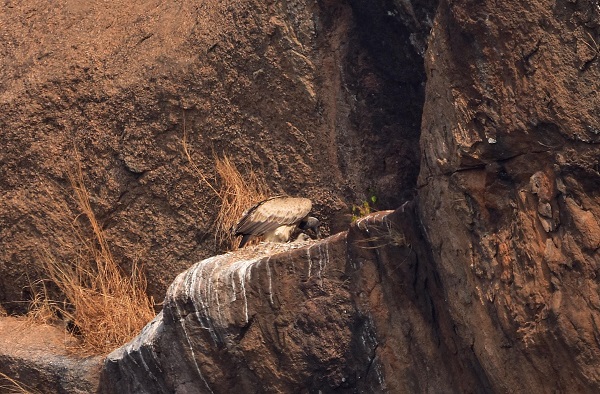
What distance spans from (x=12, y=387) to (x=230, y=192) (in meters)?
2.32

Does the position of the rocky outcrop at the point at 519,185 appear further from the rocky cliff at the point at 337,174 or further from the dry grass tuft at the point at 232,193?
the dry grass tuft at the point at 232,193

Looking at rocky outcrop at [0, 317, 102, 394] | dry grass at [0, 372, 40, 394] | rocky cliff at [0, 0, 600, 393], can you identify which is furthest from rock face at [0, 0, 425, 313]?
dry grass at [0, 372, 40, 394]

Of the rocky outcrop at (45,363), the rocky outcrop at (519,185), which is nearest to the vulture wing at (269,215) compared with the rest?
the rocky outcrop at (45,363)

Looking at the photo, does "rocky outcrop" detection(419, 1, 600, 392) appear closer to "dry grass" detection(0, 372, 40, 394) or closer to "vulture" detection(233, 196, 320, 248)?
"vulture" detection(233, 196, 320, 248)

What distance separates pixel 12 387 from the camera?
9008 millimetres

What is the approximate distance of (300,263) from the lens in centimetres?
707

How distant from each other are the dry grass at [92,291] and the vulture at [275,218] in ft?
3.40

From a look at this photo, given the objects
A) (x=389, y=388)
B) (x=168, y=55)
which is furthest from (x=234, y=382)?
(x=168, y=55)

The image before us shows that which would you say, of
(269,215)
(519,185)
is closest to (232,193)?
(269,215)

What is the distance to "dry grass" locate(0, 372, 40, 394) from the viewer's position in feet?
29.2

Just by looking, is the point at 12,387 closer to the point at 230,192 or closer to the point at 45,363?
the point at 45,363

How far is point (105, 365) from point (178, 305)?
1.10m

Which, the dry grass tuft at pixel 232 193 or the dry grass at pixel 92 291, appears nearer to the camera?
the dry grass at pixel 92 291

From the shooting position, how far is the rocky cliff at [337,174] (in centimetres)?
583
